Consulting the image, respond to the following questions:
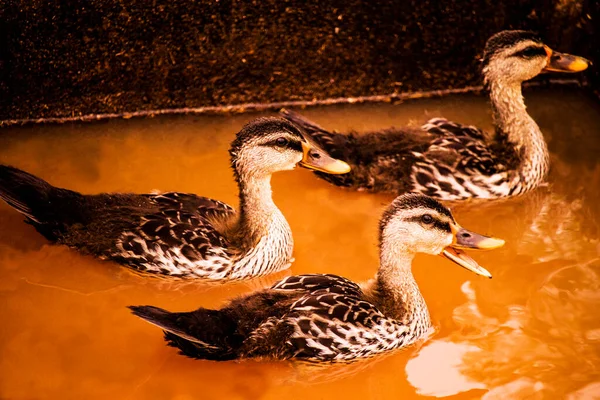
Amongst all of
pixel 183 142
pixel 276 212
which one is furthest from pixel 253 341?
pixel 183 142

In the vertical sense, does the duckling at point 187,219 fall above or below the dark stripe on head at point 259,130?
below

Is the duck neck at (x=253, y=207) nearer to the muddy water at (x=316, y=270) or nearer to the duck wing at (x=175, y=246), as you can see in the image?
the duck wing at (x=175, y=246)

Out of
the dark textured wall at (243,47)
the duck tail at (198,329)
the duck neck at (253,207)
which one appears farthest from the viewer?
the dark textured wall at (243,47)

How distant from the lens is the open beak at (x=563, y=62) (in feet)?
18.4

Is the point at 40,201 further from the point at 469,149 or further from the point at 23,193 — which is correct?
the point at 469,149

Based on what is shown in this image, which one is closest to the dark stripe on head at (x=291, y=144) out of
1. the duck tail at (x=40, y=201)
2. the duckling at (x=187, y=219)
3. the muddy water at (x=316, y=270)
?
the duckling at (x=187, y=219)

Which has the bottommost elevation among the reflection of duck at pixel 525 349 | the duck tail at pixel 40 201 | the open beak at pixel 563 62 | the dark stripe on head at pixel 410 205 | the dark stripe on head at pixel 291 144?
the reflection of duck at pixel 525 349

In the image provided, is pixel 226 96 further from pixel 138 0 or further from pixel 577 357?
pixel 577 357

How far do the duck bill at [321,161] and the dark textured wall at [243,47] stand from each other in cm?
150

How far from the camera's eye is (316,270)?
5129 mm

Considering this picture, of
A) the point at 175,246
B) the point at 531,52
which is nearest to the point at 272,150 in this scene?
the point at 175,246

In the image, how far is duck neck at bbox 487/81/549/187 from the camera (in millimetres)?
5570

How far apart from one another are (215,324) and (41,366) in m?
0.99

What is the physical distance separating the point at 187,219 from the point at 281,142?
69cm
